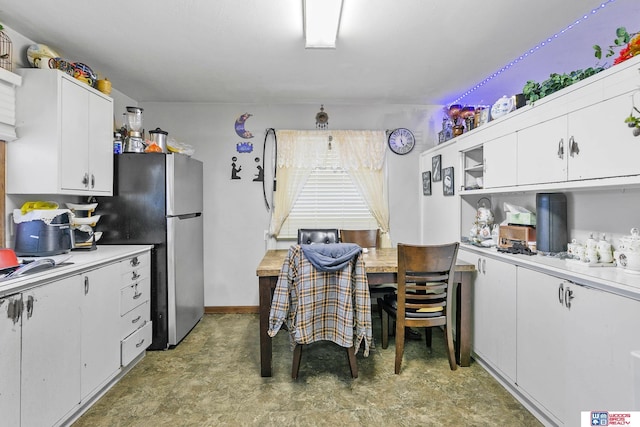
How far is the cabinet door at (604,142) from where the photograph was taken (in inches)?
57.8

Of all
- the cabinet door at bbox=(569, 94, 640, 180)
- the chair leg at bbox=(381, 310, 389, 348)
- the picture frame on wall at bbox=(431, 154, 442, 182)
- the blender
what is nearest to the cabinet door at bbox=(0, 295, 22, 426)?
the blender

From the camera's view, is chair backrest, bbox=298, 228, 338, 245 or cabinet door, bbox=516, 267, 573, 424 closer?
cabinet door, bbox=516, 267, 573, 424

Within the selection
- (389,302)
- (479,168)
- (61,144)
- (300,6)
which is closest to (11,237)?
(61,144)

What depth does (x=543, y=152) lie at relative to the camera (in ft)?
6.54

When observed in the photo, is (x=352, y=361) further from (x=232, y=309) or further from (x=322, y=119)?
(x=322, y=119)

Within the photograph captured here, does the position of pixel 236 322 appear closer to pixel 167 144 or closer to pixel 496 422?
pixel 167 144

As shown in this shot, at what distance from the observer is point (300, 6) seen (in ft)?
6.47

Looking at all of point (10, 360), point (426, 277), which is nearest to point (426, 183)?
point (426, 277)

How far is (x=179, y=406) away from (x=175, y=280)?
1149mm

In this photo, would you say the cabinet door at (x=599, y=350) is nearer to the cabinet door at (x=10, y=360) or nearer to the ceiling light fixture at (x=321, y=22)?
the ceiling light fixture at (x=321, y=22)

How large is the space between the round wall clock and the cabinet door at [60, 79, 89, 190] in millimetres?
3115

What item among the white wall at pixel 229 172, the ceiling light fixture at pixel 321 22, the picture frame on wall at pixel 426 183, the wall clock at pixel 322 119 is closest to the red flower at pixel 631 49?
the ceiling light fixture at pixel 321 22

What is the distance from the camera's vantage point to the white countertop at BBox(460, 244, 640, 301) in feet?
4.61

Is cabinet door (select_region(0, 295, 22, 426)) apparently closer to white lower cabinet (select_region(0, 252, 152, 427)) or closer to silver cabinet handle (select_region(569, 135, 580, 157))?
white lower cabinet (select_region(0, 252, 152, 427))
